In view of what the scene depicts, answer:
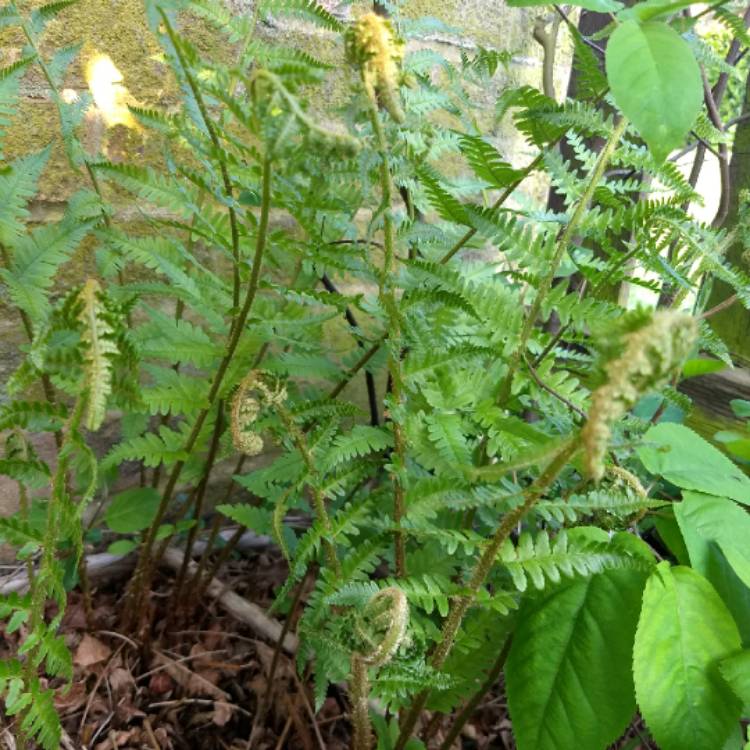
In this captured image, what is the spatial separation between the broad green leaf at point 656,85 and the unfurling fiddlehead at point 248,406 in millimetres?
457

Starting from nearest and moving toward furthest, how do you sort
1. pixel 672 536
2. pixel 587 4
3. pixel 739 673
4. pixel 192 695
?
pixel 587 4 → pixel 739 673 → pixel 672 536 → pixel 192 695

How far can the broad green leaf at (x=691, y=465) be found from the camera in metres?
0.99

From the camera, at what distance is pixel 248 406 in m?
0.82

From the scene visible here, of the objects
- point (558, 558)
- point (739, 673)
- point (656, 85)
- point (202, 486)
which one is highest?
point (656, 85)

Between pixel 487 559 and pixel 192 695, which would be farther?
pixel 192 695

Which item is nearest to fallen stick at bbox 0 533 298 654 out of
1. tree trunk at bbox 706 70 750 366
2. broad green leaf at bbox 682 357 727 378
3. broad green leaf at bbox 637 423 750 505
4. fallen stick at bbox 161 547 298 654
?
fallen stick at bbox 161 547 298 654

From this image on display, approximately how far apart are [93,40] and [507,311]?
3.21 feet

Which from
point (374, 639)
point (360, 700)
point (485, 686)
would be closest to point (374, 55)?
point (374, 639)

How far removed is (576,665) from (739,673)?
0.18 metres

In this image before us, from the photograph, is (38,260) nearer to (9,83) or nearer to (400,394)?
(9,83)

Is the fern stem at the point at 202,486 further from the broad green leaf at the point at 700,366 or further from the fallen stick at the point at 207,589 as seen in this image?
the broad green leaf at the point at 700,366

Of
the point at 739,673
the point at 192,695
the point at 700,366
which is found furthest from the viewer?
the point at 700,366

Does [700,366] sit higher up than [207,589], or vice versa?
[700,366]

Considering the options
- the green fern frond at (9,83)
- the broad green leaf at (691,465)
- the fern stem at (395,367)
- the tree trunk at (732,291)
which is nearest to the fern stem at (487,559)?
the fern stem at (395,367)
